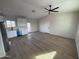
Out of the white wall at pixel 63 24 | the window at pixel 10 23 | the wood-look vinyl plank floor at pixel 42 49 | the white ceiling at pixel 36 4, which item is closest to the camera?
the wood-look vinyl plank floor at pixel 42 49

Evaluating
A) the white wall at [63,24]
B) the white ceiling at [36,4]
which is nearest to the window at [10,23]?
the white ceiling at [36,4]

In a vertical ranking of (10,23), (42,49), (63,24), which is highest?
(10,23)

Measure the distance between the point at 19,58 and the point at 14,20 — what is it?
5719 millimetres

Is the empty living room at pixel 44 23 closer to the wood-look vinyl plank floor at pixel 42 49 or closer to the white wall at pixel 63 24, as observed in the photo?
the white wall at pixel 63 24

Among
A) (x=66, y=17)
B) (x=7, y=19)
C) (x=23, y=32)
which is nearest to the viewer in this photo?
(x=66, y=17)

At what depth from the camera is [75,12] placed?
5418mm

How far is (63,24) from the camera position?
21.3ft

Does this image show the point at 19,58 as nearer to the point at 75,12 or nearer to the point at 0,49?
Answer: the point at 0,49

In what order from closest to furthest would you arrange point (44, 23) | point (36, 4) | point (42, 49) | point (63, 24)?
point (42, 49) → point (36, 4) → point (63, 24) → point (44, 23)

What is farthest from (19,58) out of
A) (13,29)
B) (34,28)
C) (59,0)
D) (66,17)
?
(34,28)

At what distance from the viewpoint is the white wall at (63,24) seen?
18.7ft

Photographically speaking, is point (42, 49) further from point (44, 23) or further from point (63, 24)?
point (44, 23)

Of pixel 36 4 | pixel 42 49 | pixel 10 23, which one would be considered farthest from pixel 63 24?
pixel 10 23

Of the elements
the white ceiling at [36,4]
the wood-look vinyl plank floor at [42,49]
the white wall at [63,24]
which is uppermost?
the white ceiling at [36,4]
